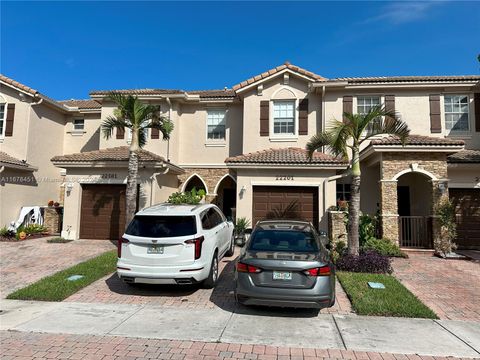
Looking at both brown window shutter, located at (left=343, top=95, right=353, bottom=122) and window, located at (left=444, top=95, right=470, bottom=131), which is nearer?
window, located at (left=444, top=95, right=470, bottom=131)

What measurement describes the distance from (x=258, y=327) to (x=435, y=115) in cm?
1400

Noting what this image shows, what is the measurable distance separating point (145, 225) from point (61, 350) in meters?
2.89

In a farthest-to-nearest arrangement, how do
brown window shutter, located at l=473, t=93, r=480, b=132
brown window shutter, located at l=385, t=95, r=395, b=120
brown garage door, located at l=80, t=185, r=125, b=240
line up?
brown window shutter, located at l=385, t=95, r=395, b=120, brown window shutter, located at l=473, t=93, r=480, b=132, brown garage door, located at l=80, t=185, r=125, b=240

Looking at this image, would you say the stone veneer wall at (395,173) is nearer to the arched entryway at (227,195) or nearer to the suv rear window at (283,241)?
the suv rear window at (283,241)

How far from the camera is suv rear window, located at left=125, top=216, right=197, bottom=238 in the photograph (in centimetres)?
673

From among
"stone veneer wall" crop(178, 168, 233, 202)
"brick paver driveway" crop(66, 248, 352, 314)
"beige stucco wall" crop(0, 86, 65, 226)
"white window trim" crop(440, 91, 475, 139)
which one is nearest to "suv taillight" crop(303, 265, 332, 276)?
"brick paver driveway" crop(66, 248, 352, 314)

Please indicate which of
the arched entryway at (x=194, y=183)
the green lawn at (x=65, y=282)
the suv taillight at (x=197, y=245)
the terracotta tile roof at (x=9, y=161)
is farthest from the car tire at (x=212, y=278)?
the terracotta tile roof at (x=9, y=161)

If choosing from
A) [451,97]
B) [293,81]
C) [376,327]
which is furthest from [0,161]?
[451,97]

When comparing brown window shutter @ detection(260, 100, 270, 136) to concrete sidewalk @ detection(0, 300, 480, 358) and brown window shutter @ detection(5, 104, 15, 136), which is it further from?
brown window shutter @ detection(5, 104, 15, 136)

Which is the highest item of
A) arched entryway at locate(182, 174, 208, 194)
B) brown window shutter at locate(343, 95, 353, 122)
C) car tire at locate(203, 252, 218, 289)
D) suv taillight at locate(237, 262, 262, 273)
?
brown window shutter at locate(343, 95, 353, 122)

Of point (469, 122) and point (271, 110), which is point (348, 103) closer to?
point (271, 110)

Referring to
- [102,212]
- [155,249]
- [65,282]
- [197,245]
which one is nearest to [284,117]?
[102,212]

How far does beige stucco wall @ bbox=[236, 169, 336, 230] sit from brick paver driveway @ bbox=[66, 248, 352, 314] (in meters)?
5.53

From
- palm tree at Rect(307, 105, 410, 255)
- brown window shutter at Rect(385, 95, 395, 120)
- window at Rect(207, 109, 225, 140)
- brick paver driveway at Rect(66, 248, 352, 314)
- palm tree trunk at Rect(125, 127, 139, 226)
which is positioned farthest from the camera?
window at Rect(207, 109, 225, 140)
